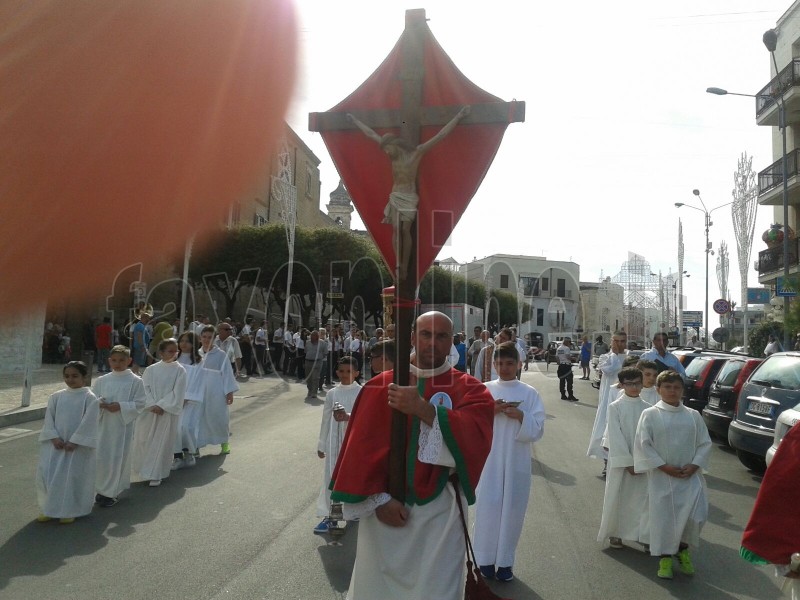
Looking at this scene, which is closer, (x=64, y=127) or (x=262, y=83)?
(x=64, y=127)

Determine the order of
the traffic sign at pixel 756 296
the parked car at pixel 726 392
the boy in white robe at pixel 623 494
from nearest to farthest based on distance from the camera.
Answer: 1. the boy in white robe at pixel 623 494
2. the parked car at pixel 726 392
3. the traffic sign at pixel 756 296

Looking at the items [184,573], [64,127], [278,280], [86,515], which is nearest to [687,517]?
[184,573]

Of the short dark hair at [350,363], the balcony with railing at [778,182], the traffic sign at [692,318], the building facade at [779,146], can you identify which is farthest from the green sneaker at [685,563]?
the traffic sign at [692,318]

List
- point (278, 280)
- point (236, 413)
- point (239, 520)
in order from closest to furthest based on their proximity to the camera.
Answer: point (239, 520) → point (236, 413) → point (278, 280)

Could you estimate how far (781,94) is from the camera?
23297mm

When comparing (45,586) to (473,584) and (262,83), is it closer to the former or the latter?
(473,584)

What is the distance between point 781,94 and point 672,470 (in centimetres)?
2209

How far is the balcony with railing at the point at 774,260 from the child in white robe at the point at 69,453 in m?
27.9

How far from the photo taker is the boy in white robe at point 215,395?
9.66 m

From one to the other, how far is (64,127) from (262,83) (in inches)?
10.7

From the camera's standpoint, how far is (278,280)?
31344mm

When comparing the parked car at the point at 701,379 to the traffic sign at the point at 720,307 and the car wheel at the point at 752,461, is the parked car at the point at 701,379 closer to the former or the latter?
the car wheel at the point at 752,461

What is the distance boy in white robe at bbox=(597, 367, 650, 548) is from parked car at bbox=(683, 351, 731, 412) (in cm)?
677

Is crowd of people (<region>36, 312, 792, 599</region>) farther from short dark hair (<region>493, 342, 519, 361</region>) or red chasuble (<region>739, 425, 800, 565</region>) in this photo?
red chasuble (<region>739, 425, 800, 565</region>)
